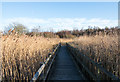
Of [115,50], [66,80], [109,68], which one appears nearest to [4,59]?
[66,80]

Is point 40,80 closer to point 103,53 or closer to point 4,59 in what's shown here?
point 4,59

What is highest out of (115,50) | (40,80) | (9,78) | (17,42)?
(17,42)

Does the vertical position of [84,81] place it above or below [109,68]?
below

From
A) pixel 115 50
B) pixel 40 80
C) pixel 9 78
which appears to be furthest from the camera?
pixel 115 50

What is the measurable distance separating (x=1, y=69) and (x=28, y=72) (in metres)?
0.70

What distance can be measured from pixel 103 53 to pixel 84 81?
1.19 m

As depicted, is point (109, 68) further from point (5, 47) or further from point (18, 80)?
point (5, 47)

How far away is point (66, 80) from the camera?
440 cm

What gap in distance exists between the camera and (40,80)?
3391 millimetres

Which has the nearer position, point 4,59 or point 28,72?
point 28,72

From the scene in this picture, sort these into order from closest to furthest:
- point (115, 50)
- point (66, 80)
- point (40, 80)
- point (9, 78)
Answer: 1. point (9, 78)
2. point (40, 80)
3. point (115, 50)
4. point (66, 80)

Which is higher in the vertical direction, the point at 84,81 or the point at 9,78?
the point at 9,78

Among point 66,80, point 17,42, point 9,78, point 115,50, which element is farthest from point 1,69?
point 115,50

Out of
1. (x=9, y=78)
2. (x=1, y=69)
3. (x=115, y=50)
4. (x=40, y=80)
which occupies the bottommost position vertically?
(x=40, y=80)
